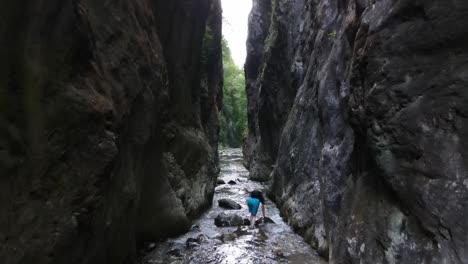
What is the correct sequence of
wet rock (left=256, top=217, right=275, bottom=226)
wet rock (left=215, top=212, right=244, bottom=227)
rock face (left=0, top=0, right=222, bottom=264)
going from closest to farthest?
1. rock face (left=0, top=0, right=222, bottom=264)
2. wet rock (left=215, top=212, right=244, bottom=227)
3. wet rock (left=256, top=217, right=275, bottom=226)

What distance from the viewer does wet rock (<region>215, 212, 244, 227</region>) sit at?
11727 millimetres

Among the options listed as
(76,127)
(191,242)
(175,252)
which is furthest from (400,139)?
(191,242)

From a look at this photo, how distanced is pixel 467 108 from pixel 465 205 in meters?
1.19

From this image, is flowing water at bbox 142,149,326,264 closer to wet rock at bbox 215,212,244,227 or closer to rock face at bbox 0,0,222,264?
wet rock at bbox 215,212,244,227

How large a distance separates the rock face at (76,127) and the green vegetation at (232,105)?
43.5m

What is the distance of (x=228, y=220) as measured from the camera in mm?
11852

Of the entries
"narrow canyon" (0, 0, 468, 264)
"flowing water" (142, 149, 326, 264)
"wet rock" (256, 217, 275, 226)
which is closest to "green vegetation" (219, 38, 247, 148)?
"wet rock" (256, 217, 275, 226)

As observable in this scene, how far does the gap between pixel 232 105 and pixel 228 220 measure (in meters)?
45.5

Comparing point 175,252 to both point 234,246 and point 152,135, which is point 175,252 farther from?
point 152,135

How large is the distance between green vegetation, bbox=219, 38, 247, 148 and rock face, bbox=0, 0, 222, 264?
143 ft

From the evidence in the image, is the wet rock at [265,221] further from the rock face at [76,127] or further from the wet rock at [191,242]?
the rock face at [76,127]

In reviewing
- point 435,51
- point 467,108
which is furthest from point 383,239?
point 435,51

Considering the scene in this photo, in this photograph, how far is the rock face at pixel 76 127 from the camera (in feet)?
14.9

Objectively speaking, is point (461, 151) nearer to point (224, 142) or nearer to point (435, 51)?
point (435, 51)
